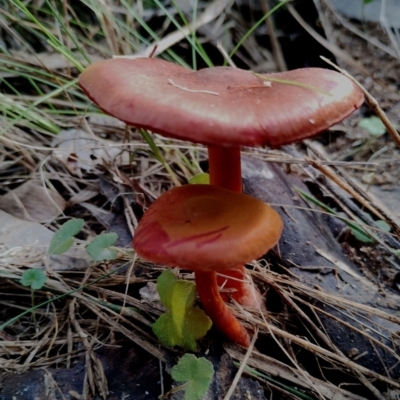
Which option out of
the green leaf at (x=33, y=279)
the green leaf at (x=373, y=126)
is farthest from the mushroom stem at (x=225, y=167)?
the green leaf at (x=373, y=126)

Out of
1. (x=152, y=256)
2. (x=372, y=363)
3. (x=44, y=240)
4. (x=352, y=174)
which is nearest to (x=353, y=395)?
(x=372, y=363)

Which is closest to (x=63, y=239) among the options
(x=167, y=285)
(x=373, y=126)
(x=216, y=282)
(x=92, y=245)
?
(x=92, y=245)

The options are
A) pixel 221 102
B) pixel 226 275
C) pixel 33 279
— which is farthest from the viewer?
pixel 226 275

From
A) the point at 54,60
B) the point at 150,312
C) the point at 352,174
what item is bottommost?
the point at 352,174

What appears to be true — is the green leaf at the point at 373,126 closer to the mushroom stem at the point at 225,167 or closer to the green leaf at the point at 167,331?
the mushroom stem at the point at 225,167

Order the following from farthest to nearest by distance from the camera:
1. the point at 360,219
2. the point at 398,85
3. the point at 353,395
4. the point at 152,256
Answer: the point at 398,85
the point at 360,219
the point at 353,395
the point at 152,256

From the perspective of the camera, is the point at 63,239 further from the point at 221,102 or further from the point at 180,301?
the point at 221,102

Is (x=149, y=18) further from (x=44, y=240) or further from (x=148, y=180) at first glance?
(x=44, y=240)

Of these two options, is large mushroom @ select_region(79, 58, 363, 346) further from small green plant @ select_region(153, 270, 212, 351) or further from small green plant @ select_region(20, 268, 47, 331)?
small green plant @ select_region(20, 268, 47, 331)
